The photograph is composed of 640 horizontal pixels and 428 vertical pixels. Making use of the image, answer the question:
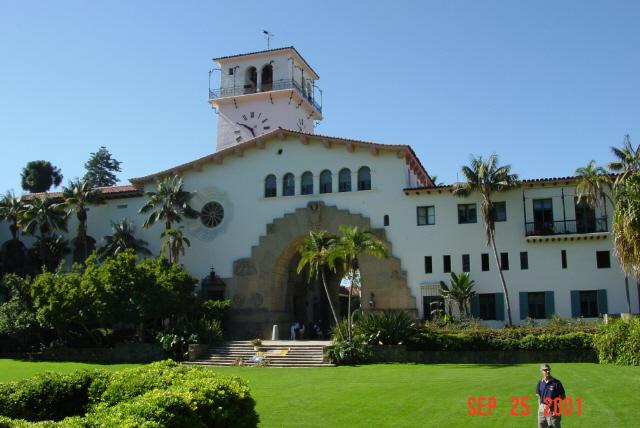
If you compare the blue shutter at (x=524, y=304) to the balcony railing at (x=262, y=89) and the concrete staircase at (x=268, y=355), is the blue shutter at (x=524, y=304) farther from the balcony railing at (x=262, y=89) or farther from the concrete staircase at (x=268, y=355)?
the balcony railing at (x=262, y=89)

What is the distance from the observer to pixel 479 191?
38.6 metres

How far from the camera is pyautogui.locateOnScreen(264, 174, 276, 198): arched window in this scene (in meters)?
45.1

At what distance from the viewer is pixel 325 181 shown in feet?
144

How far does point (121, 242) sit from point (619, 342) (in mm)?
30811

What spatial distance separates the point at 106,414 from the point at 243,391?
294 cm

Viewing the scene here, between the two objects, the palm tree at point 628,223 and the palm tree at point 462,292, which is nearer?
the palm tree at point 628,223

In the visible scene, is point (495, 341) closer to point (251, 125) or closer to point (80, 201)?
point (80, 201)

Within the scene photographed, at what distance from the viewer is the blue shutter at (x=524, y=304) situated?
38156 millimetres

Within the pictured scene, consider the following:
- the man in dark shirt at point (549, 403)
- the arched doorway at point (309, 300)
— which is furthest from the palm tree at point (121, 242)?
the man in dark shirt at point (549, 403)

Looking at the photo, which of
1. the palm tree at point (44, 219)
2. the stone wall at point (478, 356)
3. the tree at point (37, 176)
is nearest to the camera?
the stone wall at point (478, 356)

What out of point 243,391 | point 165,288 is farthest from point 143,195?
point 243,391

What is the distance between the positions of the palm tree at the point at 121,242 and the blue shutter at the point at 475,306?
21.5m

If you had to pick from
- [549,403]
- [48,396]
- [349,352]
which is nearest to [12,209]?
[349,352]

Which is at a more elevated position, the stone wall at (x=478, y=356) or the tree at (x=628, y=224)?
the tree at (x=628, y=224)
